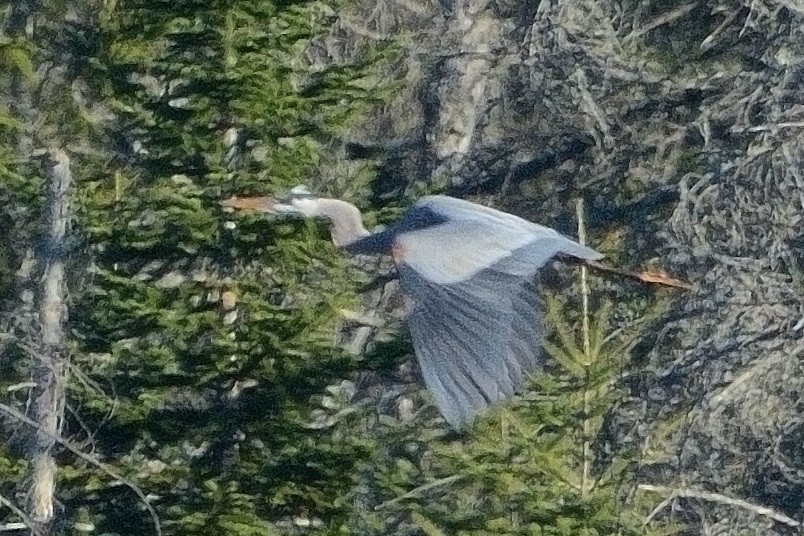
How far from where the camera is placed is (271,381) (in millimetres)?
2230

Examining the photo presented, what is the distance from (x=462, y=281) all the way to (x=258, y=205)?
466mm

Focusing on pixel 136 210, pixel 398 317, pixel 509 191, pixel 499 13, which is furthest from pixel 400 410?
pixel 499 13

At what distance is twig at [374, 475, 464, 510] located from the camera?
2.27 meters

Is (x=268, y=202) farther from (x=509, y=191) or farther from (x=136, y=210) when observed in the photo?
(x=509, y=191)

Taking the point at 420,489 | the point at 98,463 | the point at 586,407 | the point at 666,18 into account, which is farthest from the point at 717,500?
the point at 98,463

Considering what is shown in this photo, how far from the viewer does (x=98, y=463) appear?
2.40 m

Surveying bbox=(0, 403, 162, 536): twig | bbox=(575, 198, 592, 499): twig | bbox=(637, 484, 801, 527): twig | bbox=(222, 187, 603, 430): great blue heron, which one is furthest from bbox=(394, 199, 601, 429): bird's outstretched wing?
bbox=(0, 403, 162, 536): twig

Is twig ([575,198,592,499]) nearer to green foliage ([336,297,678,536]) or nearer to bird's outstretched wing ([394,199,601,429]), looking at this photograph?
green foliage ([336,297,678,536])

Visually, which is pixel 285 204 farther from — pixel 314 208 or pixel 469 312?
pixel 469 312

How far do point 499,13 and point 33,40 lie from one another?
3.77 feet

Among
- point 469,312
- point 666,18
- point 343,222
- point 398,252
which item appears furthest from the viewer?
point 666,18

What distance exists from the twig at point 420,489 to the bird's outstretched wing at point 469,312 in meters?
0.30

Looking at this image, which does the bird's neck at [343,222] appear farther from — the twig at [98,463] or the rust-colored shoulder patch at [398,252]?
the twig at [98,463]

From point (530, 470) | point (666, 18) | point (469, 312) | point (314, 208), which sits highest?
point (666, 18)
